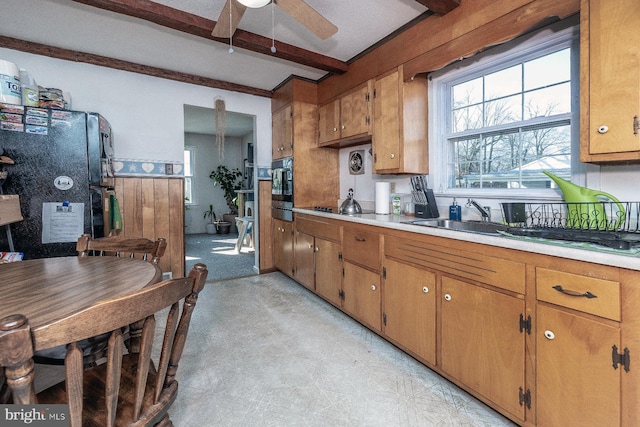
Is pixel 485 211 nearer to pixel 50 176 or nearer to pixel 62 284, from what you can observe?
pixel 62 284

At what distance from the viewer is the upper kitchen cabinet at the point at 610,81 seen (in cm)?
133

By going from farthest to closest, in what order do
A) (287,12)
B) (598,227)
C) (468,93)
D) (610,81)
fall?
(468,93) < (287,12) < (598,227) < (610,81)

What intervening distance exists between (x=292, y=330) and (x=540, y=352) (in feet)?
5.83

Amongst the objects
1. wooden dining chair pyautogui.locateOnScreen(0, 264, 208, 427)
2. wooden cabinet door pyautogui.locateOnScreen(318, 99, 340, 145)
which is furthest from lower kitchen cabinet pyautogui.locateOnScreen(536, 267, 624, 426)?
wooden cabinet door pyautogui.locateOnScreen(318, 99, 340, 145)

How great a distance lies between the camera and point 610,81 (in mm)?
1395

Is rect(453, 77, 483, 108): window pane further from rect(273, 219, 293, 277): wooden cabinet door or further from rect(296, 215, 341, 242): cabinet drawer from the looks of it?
rect(273, 219, 293, 277): wooden cabinet door

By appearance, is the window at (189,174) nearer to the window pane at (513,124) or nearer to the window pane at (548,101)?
the window pane at (513,124)

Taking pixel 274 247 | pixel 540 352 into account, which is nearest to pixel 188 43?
pixel 274 247

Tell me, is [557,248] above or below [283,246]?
above

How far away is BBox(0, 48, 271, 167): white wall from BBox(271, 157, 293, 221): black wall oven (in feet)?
3.43

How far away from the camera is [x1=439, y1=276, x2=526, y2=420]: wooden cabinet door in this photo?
57.0 inches

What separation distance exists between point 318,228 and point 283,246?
106cm

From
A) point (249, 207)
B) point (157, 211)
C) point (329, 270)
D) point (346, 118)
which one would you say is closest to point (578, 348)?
point (329, 270)

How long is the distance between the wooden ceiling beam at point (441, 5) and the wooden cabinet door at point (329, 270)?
1997mm
